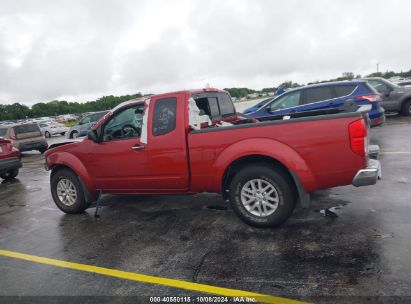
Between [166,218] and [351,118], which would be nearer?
[351,118]

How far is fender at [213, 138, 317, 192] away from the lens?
157 inches

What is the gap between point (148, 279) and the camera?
3.42 metres

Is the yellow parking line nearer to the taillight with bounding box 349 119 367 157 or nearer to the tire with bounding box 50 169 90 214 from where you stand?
the tire with bounding box 50 169 90 214

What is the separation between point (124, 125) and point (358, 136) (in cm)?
338

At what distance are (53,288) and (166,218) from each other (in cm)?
203

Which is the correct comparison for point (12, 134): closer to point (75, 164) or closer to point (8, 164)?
point (8, 164)

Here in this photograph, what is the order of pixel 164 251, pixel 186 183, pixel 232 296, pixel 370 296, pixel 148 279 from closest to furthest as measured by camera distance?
pixel 370 296 < pixel 232 296 < pixel 148 279 < pixel 164 251 < pixel 186 183

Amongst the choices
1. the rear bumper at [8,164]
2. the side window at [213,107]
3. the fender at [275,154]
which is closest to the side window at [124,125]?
the side window at [213,107]

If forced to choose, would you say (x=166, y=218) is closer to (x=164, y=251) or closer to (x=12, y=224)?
(x=164, y=251)

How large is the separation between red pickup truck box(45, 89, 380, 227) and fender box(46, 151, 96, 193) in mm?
17

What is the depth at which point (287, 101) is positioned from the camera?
1027cm

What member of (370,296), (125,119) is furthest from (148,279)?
(125,119)

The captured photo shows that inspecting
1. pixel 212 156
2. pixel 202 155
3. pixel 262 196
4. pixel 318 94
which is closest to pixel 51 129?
pixel 318 94

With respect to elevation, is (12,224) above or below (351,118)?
below
